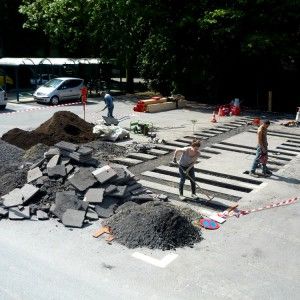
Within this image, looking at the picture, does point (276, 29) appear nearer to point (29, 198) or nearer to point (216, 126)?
point (216, 126)

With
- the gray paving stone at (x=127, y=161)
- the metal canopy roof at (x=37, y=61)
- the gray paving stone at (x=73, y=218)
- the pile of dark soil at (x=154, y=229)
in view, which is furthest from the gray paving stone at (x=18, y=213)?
the metal canopy roof at (x=37, y=61)

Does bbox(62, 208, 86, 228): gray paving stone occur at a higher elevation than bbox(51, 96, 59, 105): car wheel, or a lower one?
lower

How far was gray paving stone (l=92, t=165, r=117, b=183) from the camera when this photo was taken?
35.3 feet

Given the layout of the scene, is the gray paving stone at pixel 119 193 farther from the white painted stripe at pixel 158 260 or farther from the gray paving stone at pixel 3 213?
the gray paving stone at pixel 3 213

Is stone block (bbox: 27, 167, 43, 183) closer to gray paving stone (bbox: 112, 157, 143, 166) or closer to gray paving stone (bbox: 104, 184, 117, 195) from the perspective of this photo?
gray paving stone (bbox: 104, 184, 117, 195)

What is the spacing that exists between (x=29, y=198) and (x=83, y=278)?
3.58m

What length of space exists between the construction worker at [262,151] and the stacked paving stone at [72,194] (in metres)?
3.70

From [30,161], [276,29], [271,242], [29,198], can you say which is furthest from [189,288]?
[276,29]

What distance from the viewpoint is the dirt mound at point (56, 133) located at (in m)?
15.9

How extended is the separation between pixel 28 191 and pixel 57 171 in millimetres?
1012

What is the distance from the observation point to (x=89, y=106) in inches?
1053

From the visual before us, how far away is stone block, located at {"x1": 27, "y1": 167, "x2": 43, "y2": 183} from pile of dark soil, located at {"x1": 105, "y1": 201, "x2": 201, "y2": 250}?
2858mm

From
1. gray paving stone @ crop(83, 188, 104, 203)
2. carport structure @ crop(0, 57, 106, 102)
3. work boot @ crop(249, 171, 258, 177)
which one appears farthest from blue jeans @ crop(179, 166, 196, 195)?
carport structure @ crop(0, 57, 106, 102)

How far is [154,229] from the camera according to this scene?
9102 mm
